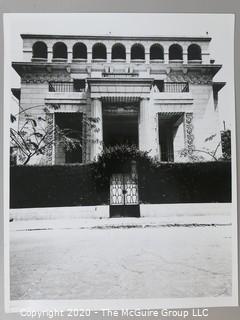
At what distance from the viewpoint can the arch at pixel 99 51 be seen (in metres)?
1.61

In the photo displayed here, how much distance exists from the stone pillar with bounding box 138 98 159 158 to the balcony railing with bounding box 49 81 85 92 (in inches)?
10.7

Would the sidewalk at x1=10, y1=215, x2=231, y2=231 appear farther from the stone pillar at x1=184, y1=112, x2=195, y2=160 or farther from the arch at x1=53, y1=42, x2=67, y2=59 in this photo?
the arch at x1=53, y1=42, x2=67, y2=59

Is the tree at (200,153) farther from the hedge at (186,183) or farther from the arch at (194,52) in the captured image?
the arch at (194,52)

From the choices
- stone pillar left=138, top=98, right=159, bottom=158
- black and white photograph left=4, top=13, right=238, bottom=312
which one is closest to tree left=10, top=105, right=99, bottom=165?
black and white photograph left=4, top=13, right=238, bottom=312

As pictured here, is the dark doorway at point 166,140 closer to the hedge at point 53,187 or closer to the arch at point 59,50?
the hedge at point 53,187

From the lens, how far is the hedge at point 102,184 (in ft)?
5.14

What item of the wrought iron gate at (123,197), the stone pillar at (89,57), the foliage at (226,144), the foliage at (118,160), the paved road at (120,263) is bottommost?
the paved road at (120,263)

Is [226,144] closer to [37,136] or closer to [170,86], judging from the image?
[170,86]

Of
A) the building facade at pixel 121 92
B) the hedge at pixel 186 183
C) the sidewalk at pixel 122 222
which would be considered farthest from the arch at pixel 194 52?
the sidewalk at pixel 122 222

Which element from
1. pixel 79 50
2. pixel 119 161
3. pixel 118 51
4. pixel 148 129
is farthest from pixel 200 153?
pixel 79 50

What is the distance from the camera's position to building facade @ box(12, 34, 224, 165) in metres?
1.60

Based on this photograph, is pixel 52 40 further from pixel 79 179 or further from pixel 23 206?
pixel 23 206

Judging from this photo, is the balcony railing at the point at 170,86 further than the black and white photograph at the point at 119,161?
Yes

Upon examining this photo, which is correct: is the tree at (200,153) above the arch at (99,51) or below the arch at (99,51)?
below
